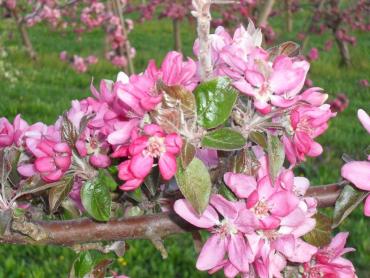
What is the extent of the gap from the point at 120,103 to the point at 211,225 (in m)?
0.24

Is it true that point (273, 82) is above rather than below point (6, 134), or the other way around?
above

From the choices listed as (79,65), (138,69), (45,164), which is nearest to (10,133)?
(45,164)

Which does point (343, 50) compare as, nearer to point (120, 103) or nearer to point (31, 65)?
point (31, 65)

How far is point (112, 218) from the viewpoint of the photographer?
1163 millimetres

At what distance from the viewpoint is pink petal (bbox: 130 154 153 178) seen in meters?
0.96

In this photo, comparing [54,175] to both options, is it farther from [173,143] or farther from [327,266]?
[327,266]

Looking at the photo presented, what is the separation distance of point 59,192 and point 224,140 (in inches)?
13.1

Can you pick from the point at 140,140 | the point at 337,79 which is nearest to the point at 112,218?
the point at 140,140

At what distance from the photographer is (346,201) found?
1096mm

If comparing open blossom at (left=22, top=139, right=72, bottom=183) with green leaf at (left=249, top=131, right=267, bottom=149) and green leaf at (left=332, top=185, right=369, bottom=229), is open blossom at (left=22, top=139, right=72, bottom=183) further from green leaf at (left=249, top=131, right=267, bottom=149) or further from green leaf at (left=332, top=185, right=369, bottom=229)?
green leaf at (left=332, top=185, right=369, bottom=229)

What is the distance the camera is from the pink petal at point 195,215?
1037mm

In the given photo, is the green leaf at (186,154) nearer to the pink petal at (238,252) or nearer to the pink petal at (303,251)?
the pink petal at (238,252)

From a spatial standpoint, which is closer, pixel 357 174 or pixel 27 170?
pixel 357 174

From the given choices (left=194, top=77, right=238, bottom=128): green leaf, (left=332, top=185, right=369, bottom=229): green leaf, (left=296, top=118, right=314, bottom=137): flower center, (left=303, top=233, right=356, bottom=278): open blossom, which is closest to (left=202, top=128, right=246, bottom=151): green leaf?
(left=194, top=77, right=238, bottom=128): green leaf
